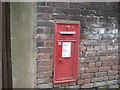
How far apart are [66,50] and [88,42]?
42 cm

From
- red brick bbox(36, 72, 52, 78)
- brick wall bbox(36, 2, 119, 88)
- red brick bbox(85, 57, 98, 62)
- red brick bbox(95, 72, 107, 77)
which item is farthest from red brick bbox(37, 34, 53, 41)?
red brick bbox(95, 72, 107, 77)

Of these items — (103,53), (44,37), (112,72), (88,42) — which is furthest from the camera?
(112,72)

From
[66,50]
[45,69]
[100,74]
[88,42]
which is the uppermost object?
[88,42]

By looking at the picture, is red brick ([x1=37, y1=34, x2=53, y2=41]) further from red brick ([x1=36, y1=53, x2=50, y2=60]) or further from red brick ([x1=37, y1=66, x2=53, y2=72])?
red brick ([x1=37, y1=66, x2=53, y2=72])

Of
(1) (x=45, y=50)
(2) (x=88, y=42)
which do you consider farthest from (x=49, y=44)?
(2) (x=88, y=42)

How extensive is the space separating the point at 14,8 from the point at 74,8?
0.86m

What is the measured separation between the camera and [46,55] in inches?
90.7

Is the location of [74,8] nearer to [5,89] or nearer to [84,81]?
[84,81]

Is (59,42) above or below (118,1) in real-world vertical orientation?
Answer: below

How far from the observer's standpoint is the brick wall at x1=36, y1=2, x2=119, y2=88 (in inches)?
89.4

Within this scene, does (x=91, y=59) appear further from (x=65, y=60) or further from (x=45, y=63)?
(x=45, y=63)

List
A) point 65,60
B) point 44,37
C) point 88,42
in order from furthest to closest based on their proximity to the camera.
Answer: point 88,42 < point 65,60 < point 44,37

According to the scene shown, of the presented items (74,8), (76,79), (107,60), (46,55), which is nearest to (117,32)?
(107,60)

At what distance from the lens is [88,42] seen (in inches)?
99.7
